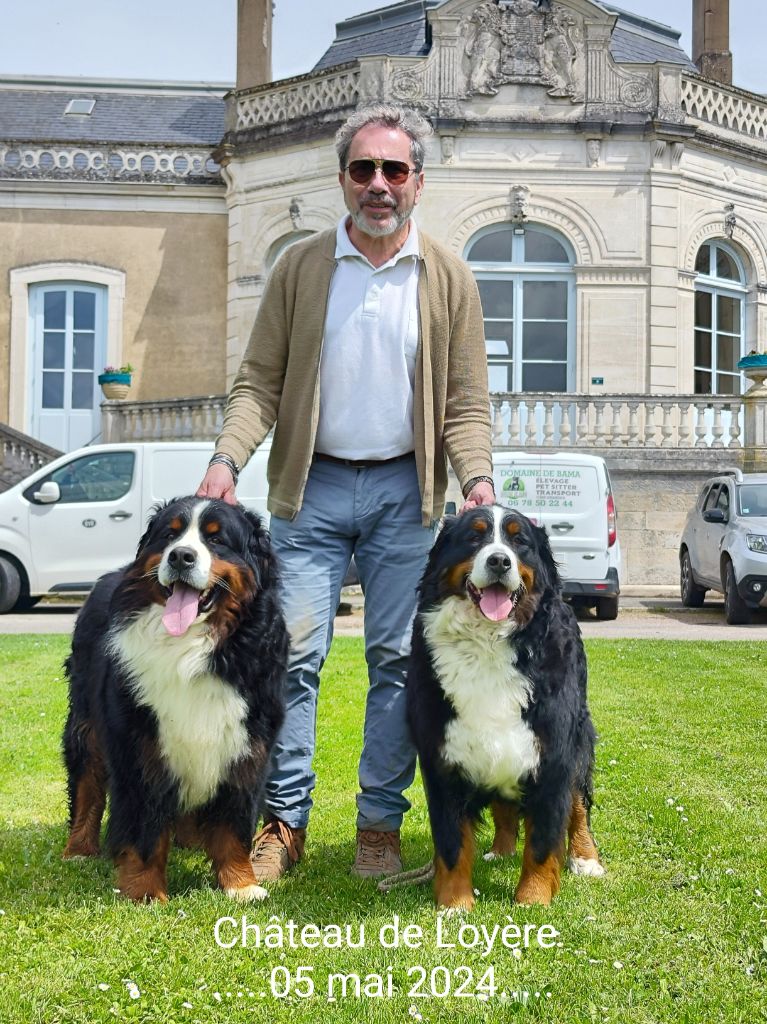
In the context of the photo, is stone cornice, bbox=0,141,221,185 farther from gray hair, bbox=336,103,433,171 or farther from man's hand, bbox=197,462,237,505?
man's hand, bbox=197,462,237,505

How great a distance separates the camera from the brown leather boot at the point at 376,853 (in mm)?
4275

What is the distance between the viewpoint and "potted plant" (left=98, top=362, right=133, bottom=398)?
67.6 feet

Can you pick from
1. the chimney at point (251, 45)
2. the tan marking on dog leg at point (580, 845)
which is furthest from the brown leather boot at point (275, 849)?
the chimney at point (251, 45)

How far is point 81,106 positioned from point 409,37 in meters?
8.55

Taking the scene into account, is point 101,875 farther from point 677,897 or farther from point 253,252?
point 253,252

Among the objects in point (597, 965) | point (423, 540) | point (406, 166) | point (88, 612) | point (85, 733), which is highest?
point (406, 166)

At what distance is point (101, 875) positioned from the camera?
4.19 m

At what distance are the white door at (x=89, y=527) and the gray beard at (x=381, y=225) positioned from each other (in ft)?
33.1

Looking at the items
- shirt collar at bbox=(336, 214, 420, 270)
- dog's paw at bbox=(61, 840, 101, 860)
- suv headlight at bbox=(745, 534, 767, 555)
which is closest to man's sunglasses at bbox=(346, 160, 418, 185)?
shirt collar at bbox=(336, 214, 420, 270)

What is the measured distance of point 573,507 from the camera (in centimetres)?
1382

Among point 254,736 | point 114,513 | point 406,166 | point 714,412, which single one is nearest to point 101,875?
point 254,736

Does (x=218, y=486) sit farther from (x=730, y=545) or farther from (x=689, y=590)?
(x=689, y=590)

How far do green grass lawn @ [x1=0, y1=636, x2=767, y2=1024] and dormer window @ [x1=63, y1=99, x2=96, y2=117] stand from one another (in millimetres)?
23228

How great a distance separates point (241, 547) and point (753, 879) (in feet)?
7.27
